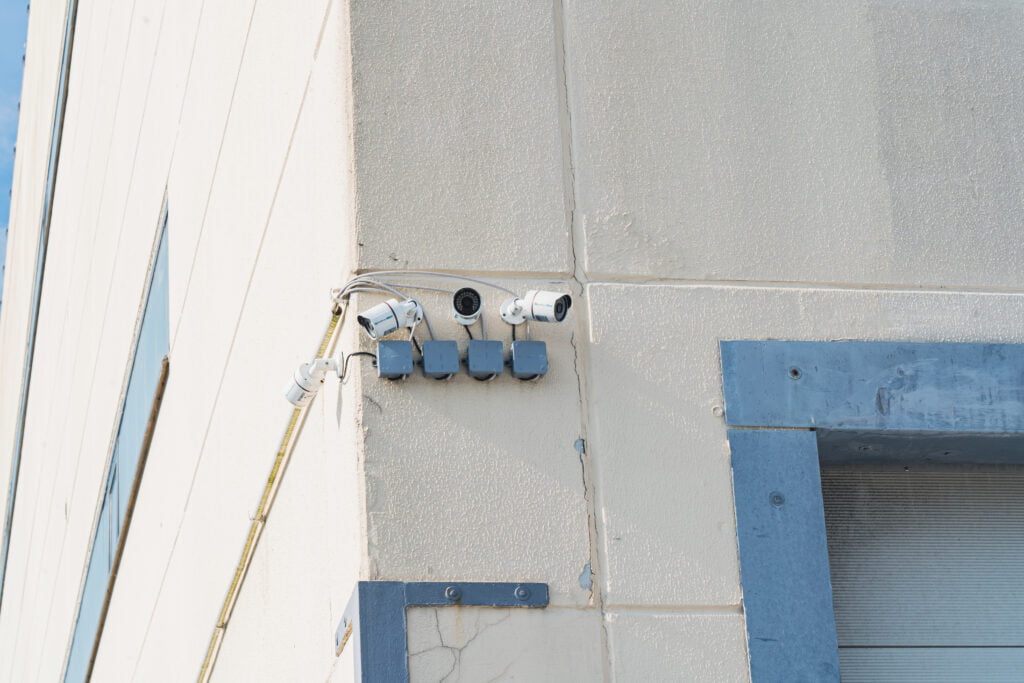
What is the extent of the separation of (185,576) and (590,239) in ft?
15.5

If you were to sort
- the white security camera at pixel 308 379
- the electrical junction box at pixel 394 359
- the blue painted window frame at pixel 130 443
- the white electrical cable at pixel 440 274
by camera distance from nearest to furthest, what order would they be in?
1. the electrical junction box at pixel 394 359
2. the white electrical cable at pixel 440 274
3. the white security camera at pixel 308 379
4. the blue painted window frame at pixel 130 443

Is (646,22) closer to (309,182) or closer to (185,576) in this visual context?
(309,182)

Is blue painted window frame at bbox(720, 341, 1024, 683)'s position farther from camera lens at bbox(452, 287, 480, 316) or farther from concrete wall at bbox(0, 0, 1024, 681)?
camera lens at bbox(452, 287, 480, 316)

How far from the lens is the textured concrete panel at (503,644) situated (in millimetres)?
4422

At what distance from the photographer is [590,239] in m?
5.06

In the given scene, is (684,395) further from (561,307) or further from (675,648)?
(675,648)

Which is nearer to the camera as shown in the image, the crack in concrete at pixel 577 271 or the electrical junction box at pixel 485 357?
the crack in concrete at pixel 577 271

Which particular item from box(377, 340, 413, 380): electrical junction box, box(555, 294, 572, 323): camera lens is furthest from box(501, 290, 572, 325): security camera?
box(377, 340, 413, 380): electrical junction box

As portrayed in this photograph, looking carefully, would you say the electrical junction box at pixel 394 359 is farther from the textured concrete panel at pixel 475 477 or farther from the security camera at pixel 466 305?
the security camera at pixel 466 305

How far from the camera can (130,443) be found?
12008 mm

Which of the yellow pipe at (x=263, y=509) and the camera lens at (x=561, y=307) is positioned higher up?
the camera lens at (x=561, y=307)

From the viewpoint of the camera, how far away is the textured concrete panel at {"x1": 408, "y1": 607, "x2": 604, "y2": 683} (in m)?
4.42

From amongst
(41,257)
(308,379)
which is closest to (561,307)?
(308,379)

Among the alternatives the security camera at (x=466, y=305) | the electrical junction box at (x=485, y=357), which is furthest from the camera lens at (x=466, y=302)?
the electrical junction box at (x=485, y=357)
